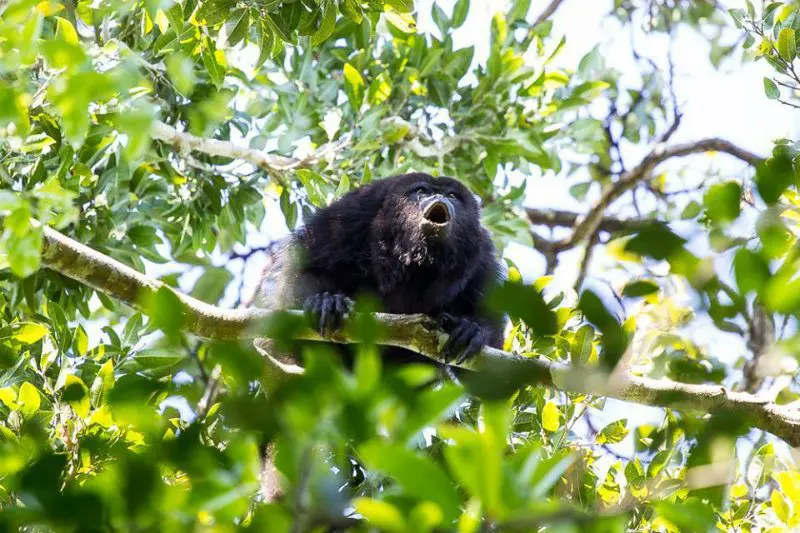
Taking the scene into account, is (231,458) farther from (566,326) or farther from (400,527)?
(566,326)

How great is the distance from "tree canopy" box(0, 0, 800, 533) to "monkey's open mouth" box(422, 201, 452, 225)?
39 centimetres

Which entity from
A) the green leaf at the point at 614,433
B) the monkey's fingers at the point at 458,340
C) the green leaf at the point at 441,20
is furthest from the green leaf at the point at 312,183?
the green leaf at the point at 614,433

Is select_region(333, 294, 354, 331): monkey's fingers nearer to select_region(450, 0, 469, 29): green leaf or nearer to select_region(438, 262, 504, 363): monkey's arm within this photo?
select_region(438, 262, 504, 363): monkey's arm

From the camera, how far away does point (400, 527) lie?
104 cm

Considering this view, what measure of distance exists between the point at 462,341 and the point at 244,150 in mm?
1522

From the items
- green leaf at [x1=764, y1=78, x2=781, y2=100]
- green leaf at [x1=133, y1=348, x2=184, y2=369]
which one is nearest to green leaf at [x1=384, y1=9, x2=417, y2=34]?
green leaf at [x1=764, y1=78, x2=781, y2=100]

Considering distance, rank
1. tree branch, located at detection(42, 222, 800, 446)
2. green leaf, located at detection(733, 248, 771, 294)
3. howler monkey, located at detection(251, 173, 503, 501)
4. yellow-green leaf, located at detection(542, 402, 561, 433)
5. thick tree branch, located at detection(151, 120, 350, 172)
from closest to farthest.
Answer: green leaf, located at detection(733, 248, 771, 294), tree branch, located at detection(42, 222, 800, 446), yellow-green leaf, located at detection(542, 402, 561, 433), howler monkey, located at detection(251, 173, 503, 501), thick tree branch, located at detection(151, 120, 350, 172)

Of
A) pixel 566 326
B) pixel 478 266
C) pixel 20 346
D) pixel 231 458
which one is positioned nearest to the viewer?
pixel 231 458

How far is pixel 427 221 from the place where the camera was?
154 inches

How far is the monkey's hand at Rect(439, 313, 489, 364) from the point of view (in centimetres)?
322

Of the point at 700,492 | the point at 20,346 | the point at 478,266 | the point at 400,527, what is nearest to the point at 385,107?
the point at 478,266

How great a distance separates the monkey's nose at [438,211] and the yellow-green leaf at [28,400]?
1724mm

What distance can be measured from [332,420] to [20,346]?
7.70ft

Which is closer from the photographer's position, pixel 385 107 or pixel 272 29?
pixel 272 29
